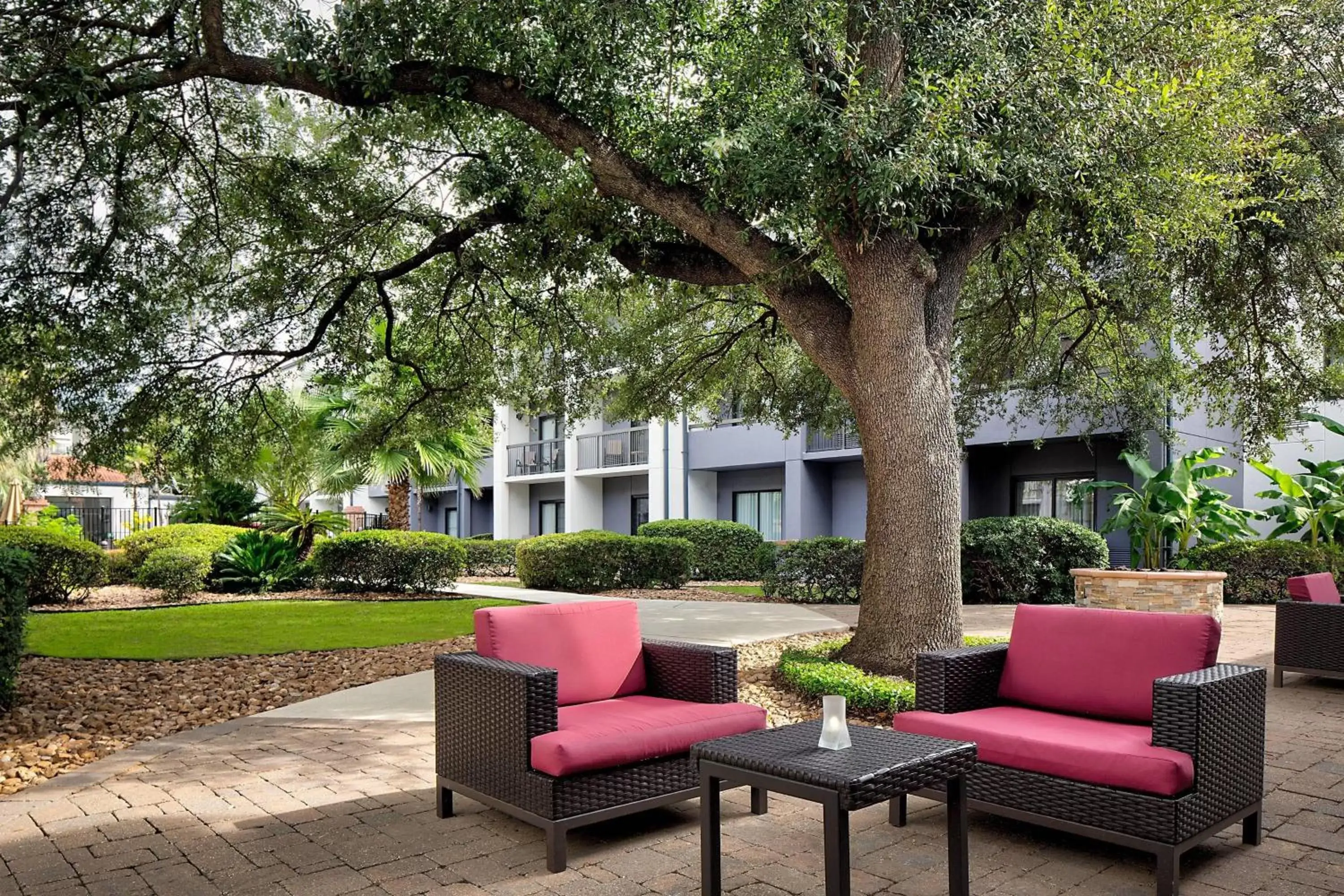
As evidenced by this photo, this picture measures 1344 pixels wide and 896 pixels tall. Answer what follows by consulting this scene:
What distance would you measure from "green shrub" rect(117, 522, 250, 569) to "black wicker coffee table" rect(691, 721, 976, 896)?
50.5 ft

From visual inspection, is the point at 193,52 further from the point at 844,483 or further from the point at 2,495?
the point at 2,495

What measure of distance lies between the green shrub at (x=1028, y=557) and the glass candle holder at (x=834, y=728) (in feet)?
36.8

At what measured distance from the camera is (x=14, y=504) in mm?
24750

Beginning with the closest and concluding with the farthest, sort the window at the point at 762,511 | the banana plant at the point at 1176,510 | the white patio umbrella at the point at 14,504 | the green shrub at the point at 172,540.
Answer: the banana plant at the point at 1176,510, the green shrub at the point at 172,540, the white patio umbrella at the point at 14,504, the window at the point at 762,511

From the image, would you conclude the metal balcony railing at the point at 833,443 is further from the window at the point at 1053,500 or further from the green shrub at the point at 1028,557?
the green shrub at the point at 1028,557

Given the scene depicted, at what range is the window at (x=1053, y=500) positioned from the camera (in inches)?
773

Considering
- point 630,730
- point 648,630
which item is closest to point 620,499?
point 648,630

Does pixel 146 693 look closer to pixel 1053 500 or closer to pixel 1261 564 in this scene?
pixel 1261 564

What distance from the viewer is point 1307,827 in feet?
14.8

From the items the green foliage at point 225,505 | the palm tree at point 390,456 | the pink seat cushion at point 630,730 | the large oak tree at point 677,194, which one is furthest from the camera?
the green foliage at point 225,505

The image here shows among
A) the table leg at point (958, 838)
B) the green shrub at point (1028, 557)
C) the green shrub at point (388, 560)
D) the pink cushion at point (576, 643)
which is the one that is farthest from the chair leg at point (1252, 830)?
the green shrub at point (388, 560)

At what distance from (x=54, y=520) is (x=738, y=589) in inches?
631

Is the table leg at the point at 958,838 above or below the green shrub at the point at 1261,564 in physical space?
below

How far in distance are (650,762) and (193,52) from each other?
6297 millimetres
